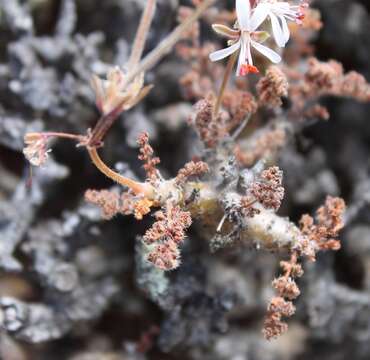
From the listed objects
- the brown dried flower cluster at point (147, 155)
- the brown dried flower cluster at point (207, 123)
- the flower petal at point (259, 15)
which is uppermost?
the flower petal at point (259, 15)

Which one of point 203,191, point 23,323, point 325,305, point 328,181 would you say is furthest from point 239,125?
point 23,323

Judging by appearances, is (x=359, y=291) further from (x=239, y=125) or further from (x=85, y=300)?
(x=85, y=300)

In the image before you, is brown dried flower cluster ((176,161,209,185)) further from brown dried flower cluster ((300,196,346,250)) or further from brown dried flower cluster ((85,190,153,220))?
brown dried flower cluster ((300,196,346,250))

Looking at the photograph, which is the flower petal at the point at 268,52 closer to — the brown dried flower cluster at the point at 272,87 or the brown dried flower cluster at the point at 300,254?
the brown dried flower cluster at the point at 272,87

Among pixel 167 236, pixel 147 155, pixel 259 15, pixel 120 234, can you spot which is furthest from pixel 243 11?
pixel 120 234

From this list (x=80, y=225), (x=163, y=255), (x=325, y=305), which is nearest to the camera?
(x=163, y=255)

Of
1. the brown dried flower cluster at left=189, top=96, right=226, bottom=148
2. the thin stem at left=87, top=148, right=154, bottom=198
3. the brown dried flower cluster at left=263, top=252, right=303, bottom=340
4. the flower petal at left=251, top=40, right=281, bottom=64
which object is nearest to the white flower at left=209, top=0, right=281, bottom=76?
the flower petal at left=251, top=40, right=281, bottom=64

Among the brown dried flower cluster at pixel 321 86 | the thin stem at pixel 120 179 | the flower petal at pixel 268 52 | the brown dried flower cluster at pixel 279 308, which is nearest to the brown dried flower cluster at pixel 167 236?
the thin stem at pixel 120 179
